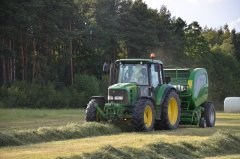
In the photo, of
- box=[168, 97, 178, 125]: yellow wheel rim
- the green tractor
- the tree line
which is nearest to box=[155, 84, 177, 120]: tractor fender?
Result: the green tractor

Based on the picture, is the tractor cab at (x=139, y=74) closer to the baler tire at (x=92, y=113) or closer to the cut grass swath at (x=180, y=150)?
the baler tire at (x=92, y=113)

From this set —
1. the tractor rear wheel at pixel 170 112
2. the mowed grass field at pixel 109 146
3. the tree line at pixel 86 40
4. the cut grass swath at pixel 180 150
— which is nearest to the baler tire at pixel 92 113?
the mowed grass field at pixel 109 146

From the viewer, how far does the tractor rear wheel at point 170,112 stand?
67.3 feet

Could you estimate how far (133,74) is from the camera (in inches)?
798

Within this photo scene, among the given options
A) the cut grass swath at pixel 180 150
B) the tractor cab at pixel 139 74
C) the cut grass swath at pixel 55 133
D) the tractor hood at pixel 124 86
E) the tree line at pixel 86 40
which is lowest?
the cut grass swath at pixel 180 150

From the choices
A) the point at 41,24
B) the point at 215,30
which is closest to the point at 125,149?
the point at 41,24

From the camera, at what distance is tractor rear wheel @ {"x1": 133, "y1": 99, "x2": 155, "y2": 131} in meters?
18.8

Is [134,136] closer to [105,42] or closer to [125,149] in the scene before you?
[125,149]

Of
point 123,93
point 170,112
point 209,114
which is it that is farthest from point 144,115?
point 209,114

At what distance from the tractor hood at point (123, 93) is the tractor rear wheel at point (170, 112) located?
1359 millimetres

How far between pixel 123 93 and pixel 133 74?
1148 mm

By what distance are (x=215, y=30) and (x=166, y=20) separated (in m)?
56.8

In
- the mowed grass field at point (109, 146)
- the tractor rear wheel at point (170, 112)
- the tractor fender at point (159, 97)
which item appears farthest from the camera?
the tractor rear wheel at point (170, 112)

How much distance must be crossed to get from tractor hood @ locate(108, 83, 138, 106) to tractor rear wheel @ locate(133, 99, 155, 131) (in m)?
0.49
